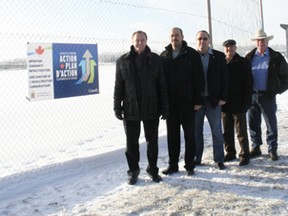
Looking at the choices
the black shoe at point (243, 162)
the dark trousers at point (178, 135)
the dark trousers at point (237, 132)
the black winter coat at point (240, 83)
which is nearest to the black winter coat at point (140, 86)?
the dark trousers at point (178, 135)

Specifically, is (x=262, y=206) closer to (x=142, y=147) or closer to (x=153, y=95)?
(x=153, y=95)

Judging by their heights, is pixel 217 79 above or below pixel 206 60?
below

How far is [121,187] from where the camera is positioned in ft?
15.5

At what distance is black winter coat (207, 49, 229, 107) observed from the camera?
16.4ft

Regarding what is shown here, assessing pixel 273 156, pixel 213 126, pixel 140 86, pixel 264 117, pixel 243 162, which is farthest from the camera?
pixel 264 117

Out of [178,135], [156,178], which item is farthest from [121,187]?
[178,135]

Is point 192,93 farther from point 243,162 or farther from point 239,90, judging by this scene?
point 243,162

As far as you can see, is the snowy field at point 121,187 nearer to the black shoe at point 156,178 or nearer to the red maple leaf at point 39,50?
the black shoe at point 156,178

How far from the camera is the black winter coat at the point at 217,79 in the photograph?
16.4 feet

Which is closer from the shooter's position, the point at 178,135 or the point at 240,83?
the point at 178,135

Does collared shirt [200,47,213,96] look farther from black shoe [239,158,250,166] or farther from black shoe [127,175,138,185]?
black shoe [127,175,138,185]

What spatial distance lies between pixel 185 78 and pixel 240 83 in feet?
3.24

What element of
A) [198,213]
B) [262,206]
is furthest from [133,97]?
[262,206]

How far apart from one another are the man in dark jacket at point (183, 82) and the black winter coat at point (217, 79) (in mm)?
195
